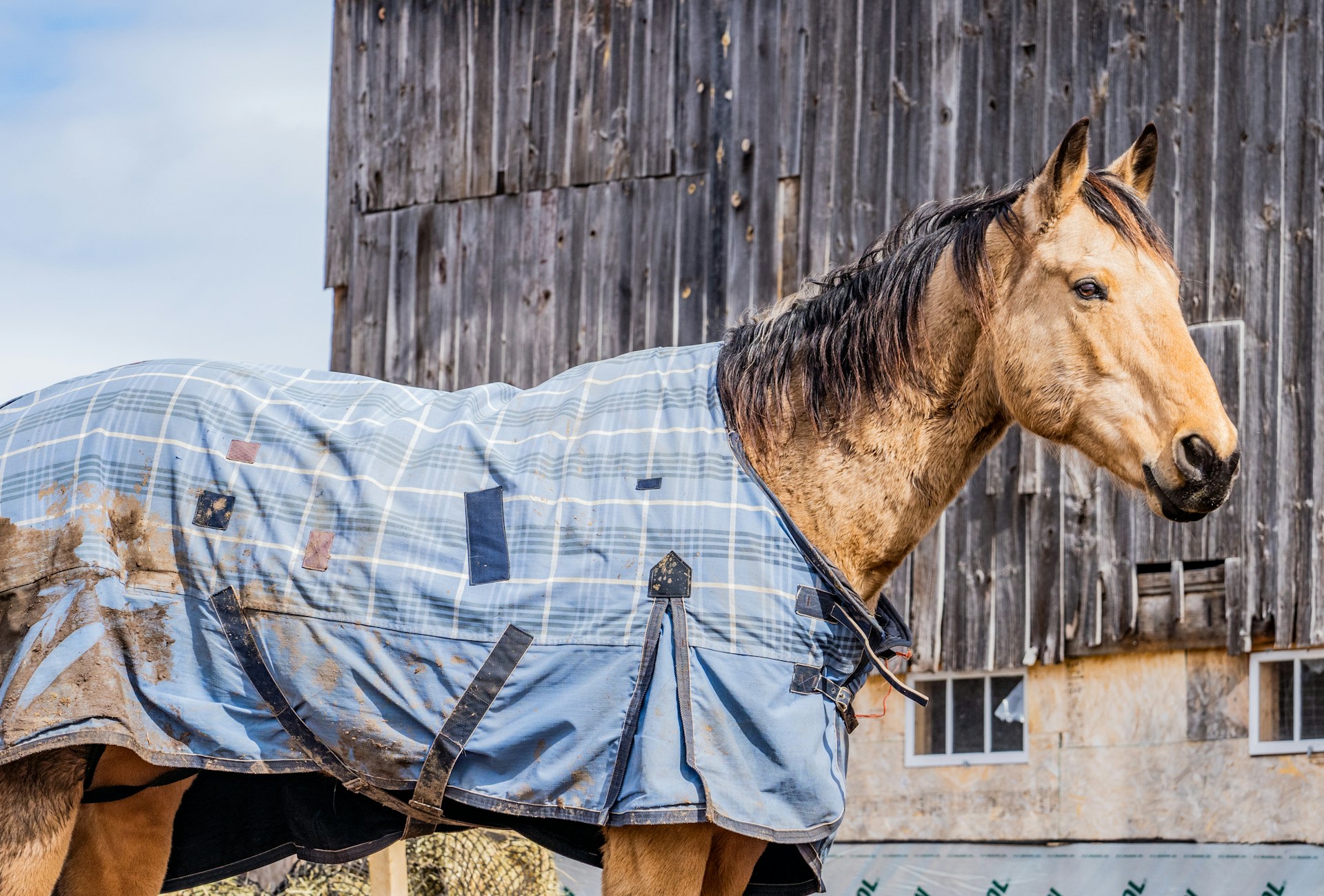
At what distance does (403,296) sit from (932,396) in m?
8.08

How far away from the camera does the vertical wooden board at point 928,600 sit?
8.76 m

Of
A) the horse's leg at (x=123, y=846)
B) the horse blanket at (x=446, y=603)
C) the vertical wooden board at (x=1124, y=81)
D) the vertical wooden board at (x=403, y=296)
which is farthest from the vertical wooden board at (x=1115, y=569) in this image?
the horse's leg at (x=123, y=846)

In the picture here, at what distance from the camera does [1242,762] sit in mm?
7680

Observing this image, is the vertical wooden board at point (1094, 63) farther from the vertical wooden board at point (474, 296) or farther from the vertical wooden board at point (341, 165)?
the vertical wooden board at point (341, 165)

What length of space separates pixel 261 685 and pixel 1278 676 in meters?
6.30

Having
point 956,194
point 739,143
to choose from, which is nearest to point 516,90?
point 739,143

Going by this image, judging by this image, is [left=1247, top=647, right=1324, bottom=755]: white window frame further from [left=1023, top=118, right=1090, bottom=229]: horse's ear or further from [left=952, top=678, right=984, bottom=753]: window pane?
[left=1023, top=118, right=1090, bottom=229]: horse's ear

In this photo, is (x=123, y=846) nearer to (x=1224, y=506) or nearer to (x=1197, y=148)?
(x=1224, y=506)

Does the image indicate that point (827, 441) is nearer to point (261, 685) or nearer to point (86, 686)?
point (261, 685)

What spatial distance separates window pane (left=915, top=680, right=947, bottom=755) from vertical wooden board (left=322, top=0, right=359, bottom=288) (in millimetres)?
5711

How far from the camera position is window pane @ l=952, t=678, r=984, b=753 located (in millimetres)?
8602

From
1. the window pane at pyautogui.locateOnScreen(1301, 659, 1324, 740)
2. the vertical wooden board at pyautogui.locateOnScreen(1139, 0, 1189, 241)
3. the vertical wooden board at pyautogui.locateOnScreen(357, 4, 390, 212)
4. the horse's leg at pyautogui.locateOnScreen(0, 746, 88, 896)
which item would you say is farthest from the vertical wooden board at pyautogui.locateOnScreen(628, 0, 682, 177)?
the horse's leg at pyautogui.locateOnScreen(0, 746, 88, 896)

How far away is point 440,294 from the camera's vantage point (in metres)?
10.8

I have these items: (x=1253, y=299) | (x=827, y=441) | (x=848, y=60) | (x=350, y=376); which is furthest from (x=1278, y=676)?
A: (x=350, y=376)
